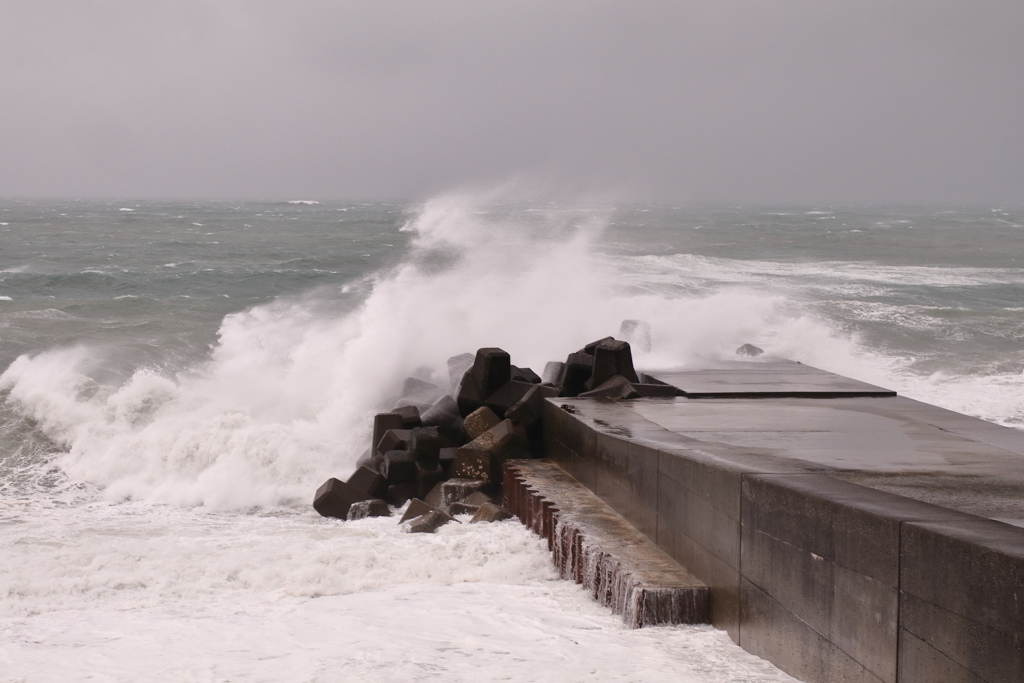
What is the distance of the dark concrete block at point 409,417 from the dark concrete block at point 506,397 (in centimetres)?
77

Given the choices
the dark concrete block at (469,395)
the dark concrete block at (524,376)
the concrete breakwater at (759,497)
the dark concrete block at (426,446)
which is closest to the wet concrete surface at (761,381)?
the concrete breakwater at (759,497)

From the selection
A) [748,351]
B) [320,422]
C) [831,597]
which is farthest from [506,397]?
[831,597]

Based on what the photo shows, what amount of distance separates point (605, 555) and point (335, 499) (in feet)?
12.4

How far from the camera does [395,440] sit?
9680 millimetres

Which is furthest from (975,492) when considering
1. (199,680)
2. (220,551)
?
(220,551)

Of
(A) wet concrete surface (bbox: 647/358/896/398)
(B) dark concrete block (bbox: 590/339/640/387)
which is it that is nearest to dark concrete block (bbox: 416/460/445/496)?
(B) dark concrete block (bbox: 590/339/640/387)

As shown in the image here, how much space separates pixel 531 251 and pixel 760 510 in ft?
62.1

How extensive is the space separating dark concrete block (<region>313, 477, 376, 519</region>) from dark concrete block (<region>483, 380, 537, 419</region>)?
65.8 inches

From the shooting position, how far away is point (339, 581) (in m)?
6.69

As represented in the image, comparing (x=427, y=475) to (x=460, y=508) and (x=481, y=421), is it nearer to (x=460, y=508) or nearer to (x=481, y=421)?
(x=481, y=421)

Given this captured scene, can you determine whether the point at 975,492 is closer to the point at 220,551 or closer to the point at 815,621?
the point at 815,621

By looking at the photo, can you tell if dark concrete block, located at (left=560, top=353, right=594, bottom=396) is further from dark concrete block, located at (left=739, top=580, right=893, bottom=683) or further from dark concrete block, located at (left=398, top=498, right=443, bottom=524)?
dark concrete block, located at (left=739, top=580, right=893, bottom=683)

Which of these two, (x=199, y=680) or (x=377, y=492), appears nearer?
(x=199, y=680)

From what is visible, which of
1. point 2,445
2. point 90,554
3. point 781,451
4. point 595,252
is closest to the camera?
point 781,451
